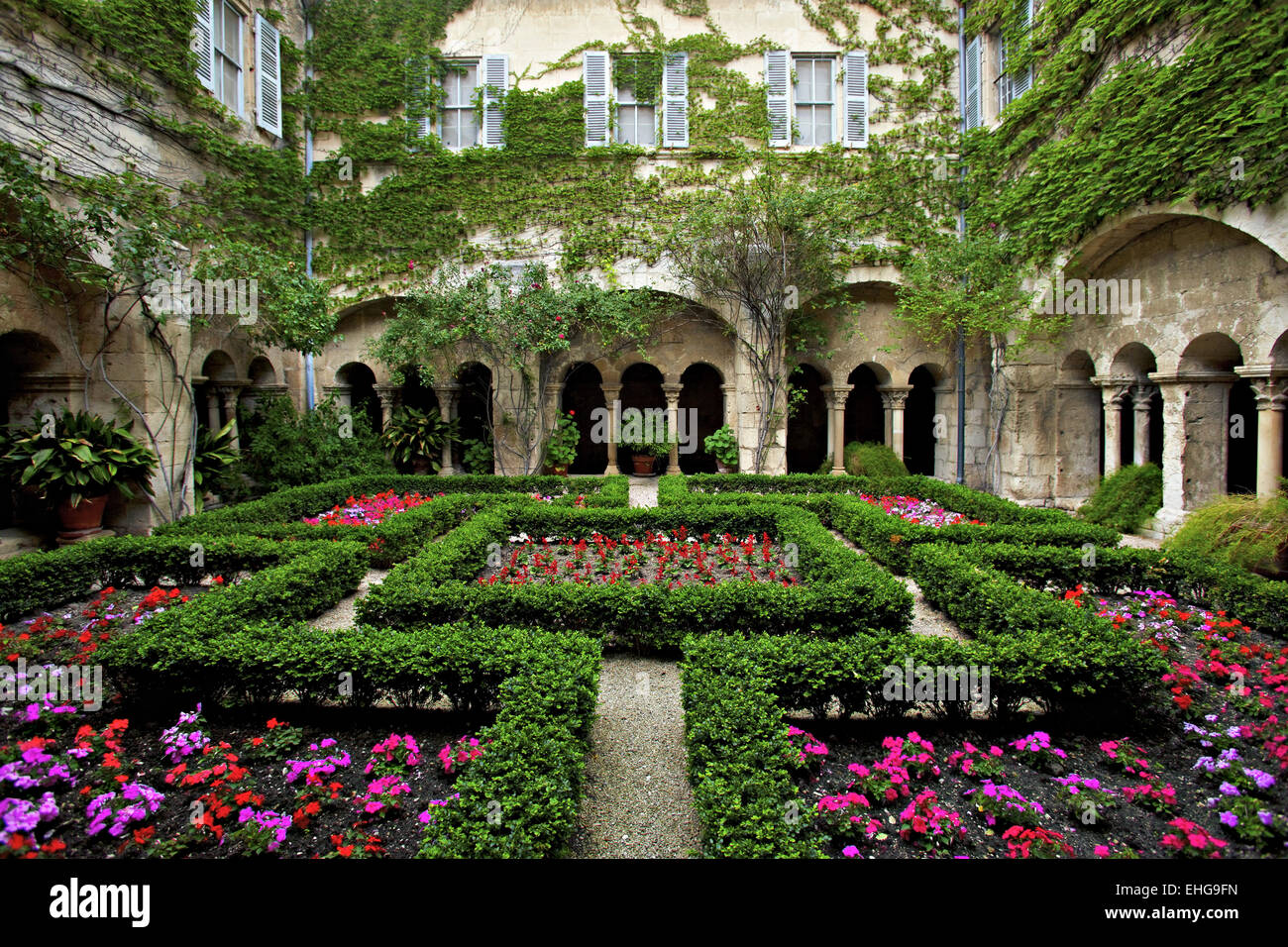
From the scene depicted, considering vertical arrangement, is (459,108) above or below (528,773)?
above

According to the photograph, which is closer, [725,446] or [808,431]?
[725,446]

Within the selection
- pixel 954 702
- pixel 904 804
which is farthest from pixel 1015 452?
pixel 904 804

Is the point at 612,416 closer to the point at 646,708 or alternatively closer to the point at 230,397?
the point at 230,397

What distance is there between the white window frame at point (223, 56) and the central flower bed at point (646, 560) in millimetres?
8276

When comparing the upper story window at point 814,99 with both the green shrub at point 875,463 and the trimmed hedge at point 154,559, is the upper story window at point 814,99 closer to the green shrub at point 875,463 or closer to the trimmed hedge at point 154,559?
the green shrub at point 875,463

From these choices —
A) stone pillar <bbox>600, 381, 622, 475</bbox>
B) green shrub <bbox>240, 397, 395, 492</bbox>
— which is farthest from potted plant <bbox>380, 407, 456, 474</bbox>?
stone pillar <bbox>600, 381, 622, 475</bbox>

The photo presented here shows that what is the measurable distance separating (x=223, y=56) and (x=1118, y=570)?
1277 cm

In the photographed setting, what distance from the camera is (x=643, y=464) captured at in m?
11.7

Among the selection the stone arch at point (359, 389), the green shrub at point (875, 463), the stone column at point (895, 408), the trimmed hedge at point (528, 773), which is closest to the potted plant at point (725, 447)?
the green shrub at point (875, 463)

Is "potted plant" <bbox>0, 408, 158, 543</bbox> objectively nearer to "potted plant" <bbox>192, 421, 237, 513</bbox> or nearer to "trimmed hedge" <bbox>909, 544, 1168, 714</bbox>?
"potted plant" <bbox>192, 421, 237, 513</bbox>

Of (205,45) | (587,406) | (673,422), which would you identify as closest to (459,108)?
(205,45)

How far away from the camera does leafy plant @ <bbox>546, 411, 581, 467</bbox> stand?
11.2m
